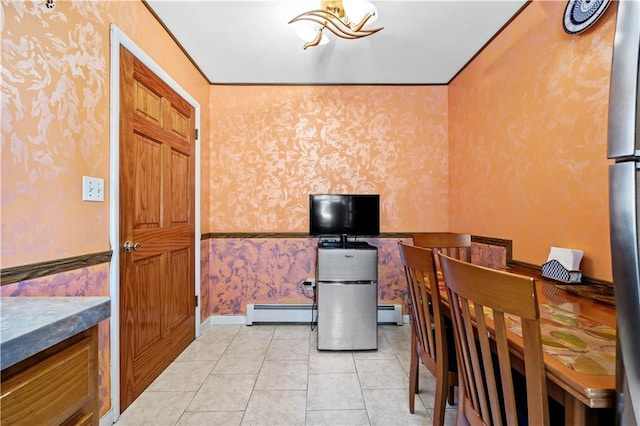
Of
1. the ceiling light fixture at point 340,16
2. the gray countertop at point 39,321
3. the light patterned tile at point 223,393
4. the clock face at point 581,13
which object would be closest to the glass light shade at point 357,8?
the ceiling light fixture at point 340,16

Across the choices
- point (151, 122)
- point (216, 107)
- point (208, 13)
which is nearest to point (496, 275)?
point (151, 122)

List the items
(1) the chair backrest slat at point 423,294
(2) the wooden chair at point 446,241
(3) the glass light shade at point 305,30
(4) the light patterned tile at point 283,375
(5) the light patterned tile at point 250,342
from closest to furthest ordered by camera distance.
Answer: (1) the chair backrest slat at point 423,294
(3) the glass light shade at point 305,30
(4) the light patterned tile at point 283,375
(2) the wooden chair at point 446,241
(5) the light patterned tile at point 250,342

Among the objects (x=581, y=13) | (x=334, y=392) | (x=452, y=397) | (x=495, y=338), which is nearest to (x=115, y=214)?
(x=334, y=392)

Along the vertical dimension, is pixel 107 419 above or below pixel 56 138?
below

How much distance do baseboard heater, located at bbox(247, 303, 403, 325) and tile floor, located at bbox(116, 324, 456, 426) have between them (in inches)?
11.8

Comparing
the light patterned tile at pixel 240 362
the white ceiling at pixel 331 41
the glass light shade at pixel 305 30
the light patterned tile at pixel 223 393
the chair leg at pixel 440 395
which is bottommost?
the light patterned tile at pixel 223 393

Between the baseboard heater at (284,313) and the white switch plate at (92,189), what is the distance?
1.84 m

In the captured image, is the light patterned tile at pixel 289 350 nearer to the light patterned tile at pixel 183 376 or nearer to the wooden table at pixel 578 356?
the light patterned tile at pixel 183 376

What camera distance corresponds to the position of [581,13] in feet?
4.96

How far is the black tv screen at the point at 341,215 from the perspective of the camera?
2.76 metres

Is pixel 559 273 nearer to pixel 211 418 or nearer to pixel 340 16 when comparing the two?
pixel 340 16

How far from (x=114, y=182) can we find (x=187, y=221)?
37.6 inches

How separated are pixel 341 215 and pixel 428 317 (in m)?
1.50

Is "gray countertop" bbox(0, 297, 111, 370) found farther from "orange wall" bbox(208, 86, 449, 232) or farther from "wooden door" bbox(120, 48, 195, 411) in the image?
"orange wall" bbox(208, 86, 449, 232)
